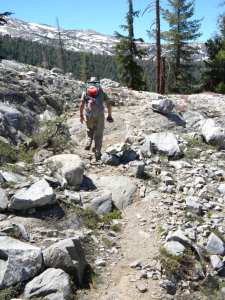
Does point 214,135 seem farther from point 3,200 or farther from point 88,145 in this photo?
point 3,200

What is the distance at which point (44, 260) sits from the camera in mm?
6453

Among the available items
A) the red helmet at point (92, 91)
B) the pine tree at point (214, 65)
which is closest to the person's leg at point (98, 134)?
the red helmet at point (92, 91)

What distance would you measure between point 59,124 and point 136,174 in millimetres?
3718

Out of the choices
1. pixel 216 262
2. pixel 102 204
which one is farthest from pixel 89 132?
pixel 216 262

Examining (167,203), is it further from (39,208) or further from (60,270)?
(60,270)

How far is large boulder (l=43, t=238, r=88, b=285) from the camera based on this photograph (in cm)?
649

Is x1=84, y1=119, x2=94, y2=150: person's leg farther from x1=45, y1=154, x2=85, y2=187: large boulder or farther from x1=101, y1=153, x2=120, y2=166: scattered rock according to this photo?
x1=45, y1=154, x2=85, y2=187: large boulder

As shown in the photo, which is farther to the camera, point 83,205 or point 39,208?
point 83,205

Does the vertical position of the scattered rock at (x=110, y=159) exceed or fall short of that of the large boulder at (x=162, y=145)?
it falls short

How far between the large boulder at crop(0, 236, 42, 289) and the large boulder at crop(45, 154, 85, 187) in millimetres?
3162

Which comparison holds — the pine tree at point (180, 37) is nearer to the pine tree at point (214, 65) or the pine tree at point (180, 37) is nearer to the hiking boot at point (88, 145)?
the pine tree at point (214, 65)

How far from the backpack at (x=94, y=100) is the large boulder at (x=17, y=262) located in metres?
5.53

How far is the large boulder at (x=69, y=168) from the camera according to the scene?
9.59m

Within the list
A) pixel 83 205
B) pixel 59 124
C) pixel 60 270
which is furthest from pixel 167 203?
pixel 59 124
